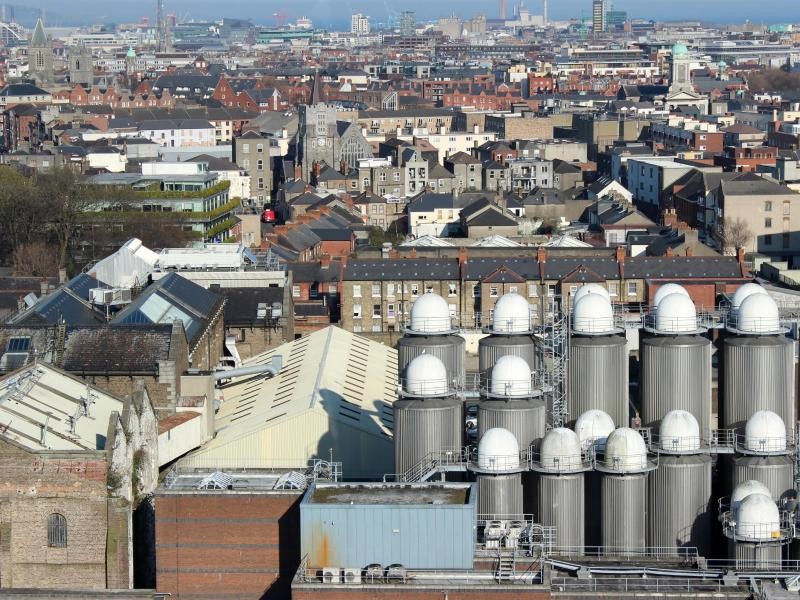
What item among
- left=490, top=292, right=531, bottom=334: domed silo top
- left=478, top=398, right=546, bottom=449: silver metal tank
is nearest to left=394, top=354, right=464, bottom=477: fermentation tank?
left=478, top=398, right=546, bottom=449: silver metal tank

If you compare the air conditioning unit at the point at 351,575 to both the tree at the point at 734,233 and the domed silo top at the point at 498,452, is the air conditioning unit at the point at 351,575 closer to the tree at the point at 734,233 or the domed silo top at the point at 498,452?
the domed silo top at the point at 498,452

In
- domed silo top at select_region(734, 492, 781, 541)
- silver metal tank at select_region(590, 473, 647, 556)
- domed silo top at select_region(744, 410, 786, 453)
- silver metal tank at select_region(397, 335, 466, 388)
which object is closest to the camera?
domed silo top at select_region(734, 492, 781, 541)

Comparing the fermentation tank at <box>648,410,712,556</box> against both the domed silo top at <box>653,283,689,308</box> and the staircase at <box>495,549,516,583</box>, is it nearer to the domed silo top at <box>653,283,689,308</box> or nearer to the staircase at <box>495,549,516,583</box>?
the domed silo top at <box>653,283,689,308</box>

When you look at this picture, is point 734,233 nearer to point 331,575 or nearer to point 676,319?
point 676,319

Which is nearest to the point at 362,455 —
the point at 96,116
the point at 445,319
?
the point at 445,319

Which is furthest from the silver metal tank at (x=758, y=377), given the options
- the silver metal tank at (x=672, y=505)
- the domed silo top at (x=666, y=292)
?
the silver metal tank at (x=672, y=505)

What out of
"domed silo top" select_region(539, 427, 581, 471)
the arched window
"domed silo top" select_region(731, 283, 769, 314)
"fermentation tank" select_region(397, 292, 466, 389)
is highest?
"domed silo top" select_region(731, 283, 769, 314)

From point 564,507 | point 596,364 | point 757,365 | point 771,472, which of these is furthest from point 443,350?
point 771,472

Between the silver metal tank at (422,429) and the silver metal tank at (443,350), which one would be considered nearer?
the silver metal tank at (422,429)
